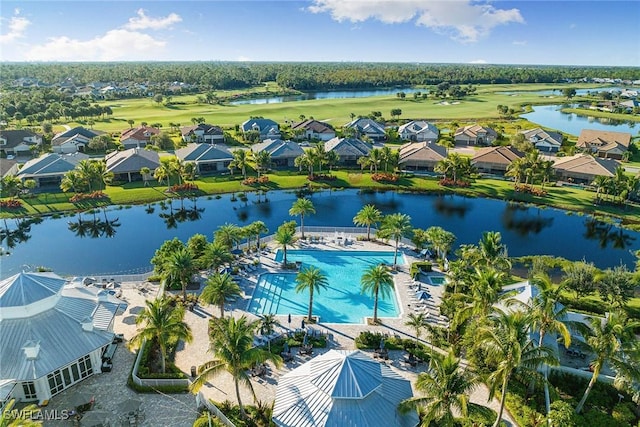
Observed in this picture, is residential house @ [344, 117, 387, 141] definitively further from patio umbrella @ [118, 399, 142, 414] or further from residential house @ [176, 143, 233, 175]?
patio umbrella @ [118, 399, 142, 414]

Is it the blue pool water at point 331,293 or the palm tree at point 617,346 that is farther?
the blue pool water at point 331,293

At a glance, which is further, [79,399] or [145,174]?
[145,174]

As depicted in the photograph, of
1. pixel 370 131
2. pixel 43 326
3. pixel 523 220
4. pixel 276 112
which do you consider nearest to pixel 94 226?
pixel 43 326

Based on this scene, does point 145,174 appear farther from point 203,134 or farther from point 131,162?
point 203,134

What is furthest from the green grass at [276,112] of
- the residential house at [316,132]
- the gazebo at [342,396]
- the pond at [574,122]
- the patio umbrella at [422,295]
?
the gazebo at [342,396]

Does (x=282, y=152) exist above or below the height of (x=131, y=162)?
above

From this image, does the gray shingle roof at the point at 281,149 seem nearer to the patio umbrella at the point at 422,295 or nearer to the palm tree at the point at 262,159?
the palm tree at the point at 262,159

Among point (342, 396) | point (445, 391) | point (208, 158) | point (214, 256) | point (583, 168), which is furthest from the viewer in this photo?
point (208, 158)
